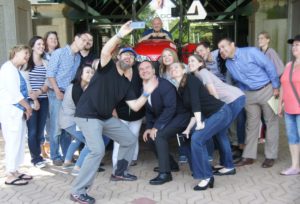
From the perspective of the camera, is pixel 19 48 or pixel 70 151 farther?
pixel 70 151

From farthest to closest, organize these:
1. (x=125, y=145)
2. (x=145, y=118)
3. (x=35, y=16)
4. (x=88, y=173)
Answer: (x=35, y=16)
(x=145, y=118)
(x=125, y=145)
(x=88, y=173)

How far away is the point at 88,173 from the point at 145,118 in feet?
4.52

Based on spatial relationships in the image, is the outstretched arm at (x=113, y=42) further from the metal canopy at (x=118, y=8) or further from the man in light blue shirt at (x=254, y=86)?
the metal canopy at (x=118, y=8)

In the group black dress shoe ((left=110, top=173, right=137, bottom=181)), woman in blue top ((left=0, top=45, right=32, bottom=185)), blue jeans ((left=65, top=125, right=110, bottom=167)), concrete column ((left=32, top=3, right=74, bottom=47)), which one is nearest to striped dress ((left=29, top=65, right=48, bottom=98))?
woman in blue top ((left=0, top=45, right=32, bottom=185))

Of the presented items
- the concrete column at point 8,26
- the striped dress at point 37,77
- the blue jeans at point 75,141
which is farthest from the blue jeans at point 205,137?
the concrete column at point 8,26

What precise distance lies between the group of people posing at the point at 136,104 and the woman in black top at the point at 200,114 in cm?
1

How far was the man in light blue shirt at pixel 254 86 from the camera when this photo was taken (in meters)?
5.21

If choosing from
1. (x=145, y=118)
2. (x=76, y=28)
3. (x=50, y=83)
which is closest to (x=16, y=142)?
(x=50, y=83)

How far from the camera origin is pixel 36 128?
5492 mm

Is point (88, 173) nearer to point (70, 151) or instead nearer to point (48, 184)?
point (48, 184)

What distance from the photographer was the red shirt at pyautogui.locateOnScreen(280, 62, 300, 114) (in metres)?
4.78

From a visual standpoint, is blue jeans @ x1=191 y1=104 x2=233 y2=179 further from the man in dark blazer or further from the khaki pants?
the khaki pants

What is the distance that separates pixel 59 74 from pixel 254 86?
8.79 feet

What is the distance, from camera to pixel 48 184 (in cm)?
496
